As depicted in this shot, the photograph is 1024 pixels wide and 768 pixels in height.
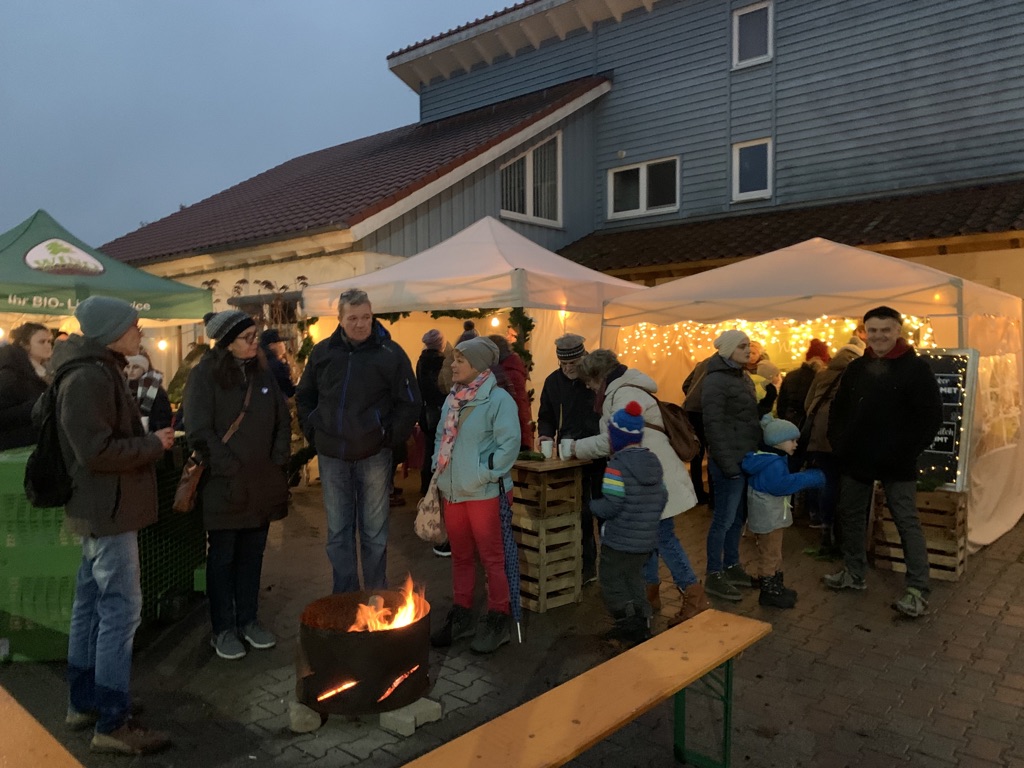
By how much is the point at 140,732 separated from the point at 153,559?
1428 mm

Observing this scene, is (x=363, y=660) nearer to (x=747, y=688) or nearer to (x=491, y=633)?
(x=491, y=633)

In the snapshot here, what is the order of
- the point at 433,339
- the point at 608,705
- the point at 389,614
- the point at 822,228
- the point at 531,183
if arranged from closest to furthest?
the point at 608,705 < the point at 389,614 < the point at 433,339 < the point at 822,228 < the point at 531,183

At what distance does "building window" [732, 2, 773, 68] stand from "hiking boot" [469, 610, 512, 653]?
1127 cm

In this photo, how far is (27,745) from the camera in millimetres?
2145

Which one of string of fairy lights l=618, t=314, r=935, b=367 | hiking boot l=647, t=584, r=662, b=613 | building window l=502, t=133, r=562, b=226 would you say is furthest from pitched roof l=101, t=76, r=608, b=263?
hiking boot l=647, t=584, r=662, b=613

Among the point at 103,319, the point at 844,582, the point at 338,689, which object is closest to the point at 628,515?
the point at 338,689

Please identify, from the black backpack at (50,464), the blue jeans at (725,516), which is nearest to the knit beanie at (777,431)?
the blue jeans at (725,516)

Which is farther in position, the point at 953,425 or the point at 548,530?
the point at 953,425

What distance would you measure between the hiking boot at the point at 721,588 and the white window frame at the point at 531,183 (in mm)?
8415

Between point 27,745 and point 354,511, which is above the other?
point 354,511

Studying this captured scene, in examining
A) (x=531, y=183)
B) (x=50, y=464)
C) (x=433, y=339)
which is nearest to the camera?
(x=50, y=464)

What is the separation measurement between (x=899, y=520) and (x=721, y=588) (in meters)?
1.24

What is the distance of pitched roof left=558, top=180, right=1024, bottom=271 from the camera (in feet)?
29.8

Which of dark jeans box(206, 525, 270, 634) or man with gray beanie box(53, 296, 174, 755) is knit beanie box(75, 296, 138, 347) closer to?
man with gray beanie box(53, 296, 174, 755)
